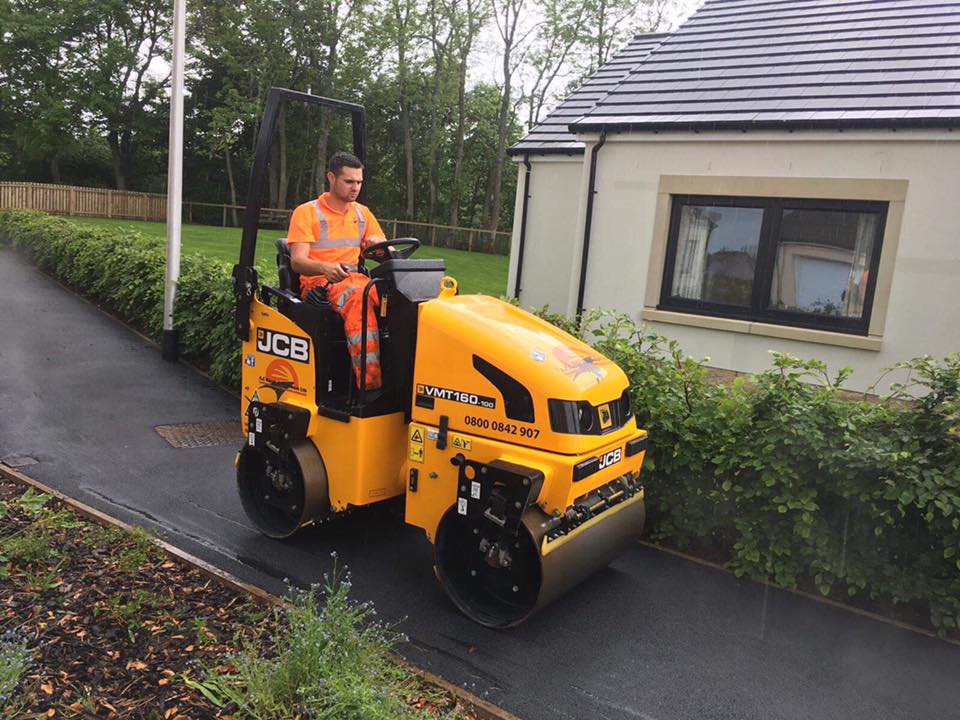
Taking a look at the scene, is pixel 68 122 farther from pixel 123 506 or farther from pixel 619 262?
pixel 123 506

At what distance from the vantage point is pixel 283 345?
16.2ft

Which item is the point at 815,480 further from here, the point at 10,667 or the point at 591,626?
the point at 10,667

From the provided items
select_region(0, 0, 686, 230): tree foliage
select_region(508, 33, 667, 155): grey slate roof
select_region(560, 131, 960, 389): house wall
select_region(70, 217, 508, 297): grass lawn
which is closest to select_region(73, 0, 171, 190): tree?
select_region(0, 0, 686, 230): tree foliage

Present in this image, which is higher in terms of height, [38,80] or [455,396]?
[38,80]

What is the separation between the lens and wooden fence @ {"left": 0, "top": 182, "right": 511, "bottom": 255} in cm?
2834

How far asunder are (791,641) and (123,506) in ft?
14.5

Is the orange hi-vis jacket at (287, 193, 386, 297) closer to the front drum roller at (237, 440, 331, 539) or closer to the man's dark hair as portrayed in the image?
the man's dark hair

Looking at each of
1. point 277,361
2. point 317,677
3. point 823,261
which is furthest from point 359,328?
point 823,261

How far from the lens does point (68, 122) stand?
3497cm

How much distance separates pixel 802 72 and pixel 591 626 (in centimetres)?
847

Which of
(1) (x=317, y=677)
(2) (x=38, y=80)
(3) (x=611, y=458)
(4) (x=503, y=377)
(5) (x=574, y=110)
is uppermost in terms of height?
(2) (x=38, y=80)

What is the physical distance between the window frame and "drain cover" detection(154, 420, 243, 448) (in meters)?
5.65

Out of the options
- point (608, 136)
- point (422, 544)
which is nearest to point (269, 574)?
point (422, 544)

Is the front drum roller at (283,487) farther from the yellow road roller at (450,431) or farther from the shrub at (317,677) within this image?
the shrub at (317,677)
